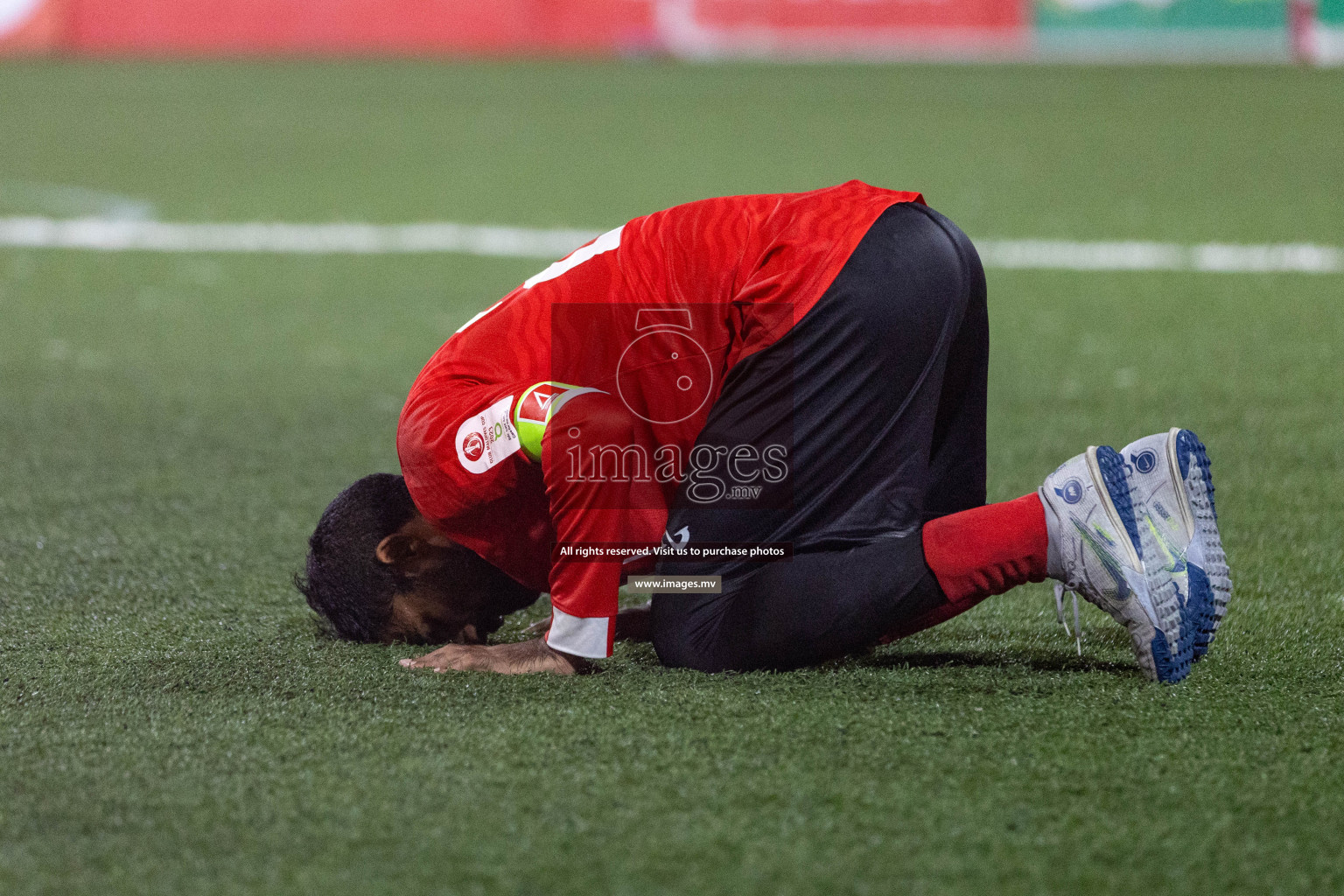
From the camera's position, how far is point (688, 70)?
13.6 metres

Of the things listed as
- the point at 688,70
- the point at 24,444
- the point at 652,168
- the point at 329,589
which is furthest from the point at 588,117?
the point at 329,589

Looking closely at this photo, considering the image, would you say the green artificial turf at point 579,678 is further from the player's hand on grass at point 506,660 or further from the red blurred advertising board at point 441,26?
the red blurred advertising board at point 441,26

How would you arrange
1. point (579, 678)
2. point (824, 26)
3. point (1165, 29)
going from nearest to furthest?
1. point (579, 678)
2. point (1165, 29)
3. point (824, 26)

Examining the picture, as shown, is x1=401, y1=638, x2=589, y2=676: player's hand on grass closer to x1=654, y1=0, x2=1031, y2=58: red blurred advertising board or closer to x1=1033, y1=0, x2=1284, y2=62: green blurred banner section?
x1=1033, y1=0, x2=1284, y2=62: green blurred banner section

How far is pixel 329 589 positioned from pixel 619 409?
576mm

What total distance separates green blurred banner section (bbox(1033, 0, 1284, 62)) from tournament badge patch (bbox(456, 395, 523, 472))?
39.1 feet

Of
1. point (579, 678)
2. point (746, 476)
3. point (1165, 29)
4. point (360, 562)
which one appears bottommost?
point (579, 678)

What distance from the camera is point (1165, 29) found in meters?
13.4

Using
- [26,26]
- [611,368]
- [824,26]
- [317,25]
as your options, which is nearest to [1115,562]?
[611,368]

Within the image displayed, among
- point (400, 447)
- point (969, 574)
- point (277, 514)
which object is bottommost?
point (277, 514)

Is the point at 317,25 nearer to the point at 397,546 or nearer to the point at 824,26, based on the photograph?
the point at 824,26

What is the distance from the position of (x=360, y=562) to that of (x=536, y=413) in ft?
1.48

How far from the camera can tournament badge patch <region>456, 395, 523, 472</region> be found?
2.08m

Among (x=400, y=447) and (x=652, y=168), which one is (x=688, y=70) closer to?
(x=652, y=168)
